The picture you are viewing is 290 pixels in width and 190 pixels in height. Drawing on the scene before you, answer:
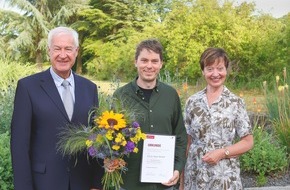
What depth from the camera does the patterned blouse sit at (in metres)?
3.17

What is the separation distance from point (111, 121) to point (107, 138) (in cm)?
11

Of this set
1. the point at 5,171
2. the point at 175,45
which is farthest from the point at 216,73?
the point at 175,45

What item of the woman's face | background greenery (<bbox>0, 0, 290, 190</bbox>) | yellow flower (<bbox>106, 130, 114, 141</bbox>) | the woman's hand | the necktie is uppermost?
background greenery (<bbox>0, 0, 290, 190</bbox>)

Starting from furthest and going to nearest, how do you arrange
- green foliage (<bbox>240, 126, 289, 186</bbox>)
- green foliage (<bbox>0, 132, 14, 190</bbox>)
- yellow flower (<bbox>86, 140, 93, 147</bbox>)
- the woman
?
green foliage (<bbox>240, 126, 289, 186</bbox>), green foliage (<bbox>0, 132, 14, 190</bbox>), the woman, yellow flower (<bbox>86, 140, 93, 147</bbox>)

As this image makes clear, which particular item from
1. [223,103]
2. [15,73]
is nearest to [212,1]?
[15,73]

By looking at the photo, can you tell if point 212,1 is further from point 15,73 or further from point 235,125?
point 235,125

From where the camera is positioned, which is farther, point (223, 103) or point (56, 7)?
point (56, 7)

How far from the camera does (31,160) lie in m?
2.72

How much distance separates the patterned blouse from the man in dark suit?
806 millimetres

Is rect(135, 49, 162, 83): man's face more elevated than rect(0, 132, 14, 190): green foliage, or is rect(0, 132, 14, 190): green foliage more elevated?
rect(135, 49, 162, 83): man's face

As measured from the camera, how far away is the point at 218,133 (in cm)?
317

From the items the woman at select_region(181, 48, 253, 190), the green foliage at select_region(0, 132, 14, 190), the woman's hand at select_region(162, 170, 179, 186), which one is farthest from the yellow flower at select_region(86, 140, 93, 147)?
the green foliage at select_region(0, 132, 14, 190)

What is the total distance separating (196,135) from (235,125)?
0.99ft

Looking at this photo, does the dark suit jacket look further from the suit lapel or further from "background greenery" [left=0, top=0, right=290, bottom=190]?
"background greenery" [left=0, top=0, right=290, bottom=190]
